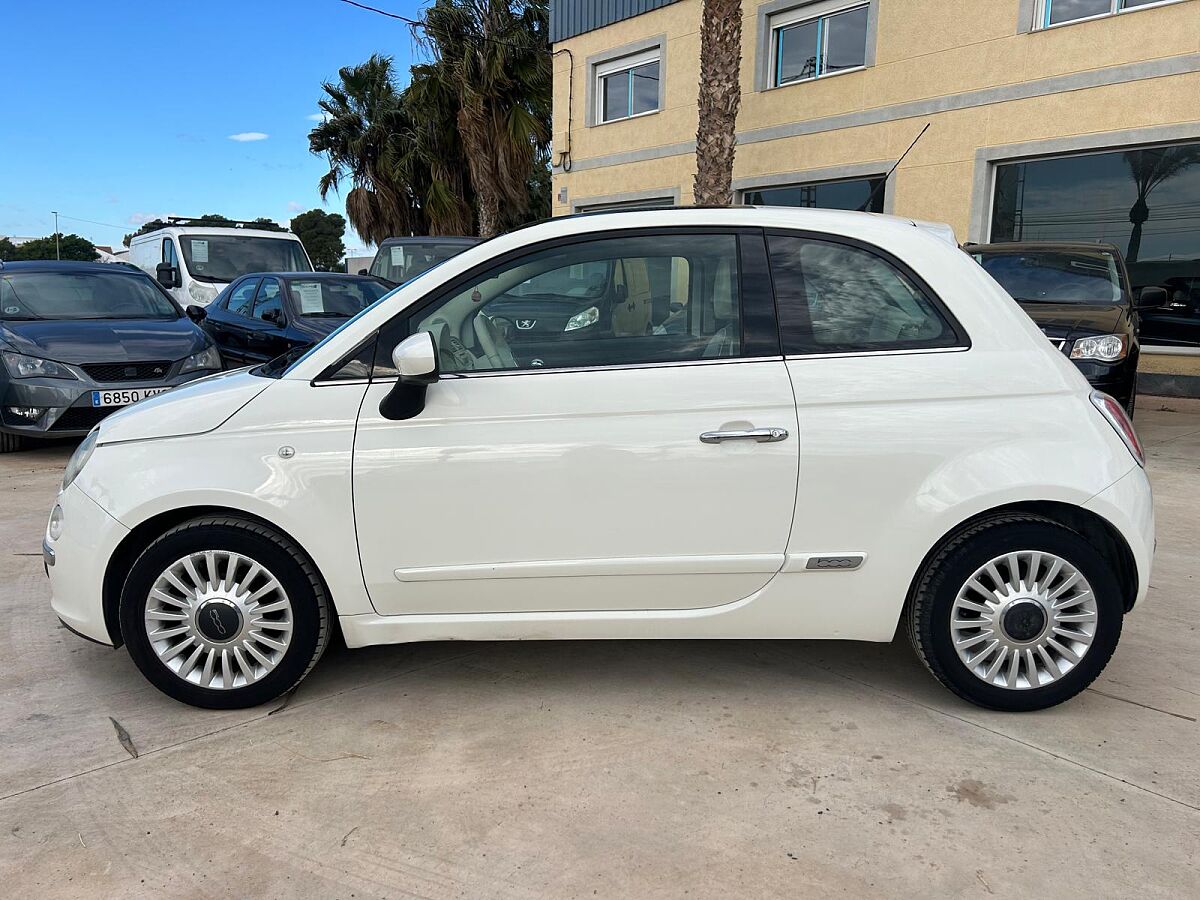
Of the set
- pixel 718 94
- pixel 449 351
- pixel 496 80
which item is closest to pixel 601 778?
pixel 449 351

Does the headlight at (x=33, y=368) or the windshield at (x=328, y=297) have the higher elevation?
the windshield at (x=328, y=297)

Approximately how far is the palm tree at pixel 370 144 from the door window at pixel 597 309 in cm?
2137

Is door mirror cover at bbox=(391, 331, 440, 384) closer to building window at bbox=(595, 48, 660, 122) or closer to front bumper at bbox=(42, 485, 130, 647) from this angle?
front bumper at bbox=(42, 485, 130, 647)

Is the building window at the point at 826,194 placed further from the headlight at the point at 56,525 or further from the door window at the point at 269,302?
the headlight at the point at 56,525

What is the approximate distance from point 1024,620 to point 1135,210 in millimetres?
9410

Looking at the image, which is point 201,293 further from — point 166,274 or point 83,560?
point 83,560

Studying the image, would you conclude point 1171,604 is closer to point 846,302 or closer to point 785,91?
point 846,302

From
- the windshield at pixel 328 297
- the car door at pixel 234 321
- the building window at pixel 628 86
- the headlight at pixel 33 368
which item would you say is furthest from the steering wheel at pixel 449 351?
the building window at pixel 628 86

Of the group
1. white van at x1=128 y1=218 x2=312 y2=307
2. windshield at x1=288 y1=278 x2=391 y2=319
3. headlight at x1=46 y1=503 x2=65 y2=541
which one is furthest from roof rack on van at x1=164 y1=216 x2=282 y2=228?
headlight at x1=46 y1=503 x2=65 y2=541

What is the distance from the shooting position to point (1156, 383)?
10.3 meters

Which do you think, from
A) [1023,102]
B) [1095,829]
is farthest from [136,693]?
[1023,102]

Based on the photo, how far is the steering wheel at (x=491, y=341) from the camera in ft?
9.28

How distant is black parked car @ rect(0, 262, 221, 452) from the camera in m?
6.53

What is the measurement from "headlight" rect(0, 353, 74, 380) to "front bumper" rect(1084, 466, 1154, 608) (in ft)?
22.9
